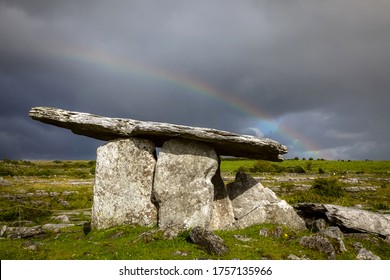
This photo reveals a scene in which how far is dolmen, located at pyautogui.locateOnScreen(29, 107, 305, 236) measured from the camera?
65.1 ft

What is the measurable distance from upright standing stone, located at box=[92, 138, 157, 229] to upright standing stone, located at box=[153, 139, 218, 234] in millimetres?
785

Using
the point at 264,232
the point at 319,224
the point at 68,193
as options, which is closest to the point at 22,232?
the point at 264,232

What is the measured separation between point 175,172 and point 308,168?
77.2 metres

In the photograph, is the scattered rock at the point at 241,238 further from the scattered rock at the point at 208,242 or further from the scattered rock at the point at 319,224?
the scattered rock at the point at 319,224

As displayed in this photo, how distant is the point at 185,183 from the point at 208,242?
5415 mm

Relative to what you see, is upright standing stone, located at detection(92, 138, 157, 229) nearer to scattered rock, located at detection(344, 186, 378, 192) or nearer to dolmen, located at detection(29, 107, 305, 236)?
dolmen, located at detection(29, 107, 305, 236)

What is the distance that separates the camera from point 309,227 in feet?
71.8

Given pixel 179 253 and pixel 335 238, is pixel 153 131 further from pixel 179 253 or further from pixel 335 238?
pixel 335 238

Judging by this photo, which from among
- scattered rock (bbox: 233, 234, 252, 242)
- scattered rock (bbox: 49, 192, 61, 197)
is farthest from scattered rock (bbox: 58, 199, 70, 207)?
scattered rock (bbox: 233, 234, 252, 242)

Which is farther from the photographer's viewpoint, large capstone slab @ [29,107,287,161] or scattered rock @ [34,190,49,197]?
scattered rock @ [34,190,49,197]

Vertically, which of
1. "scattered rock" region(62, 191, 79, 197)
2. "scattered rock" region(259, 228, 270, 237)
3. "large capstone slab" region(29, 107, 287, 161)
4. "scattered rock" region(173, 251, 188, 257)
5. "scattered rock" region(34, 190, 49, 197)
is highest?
"large capstone slab" region(29, 107, 287, 161)

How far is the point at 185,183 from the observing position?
20.1m

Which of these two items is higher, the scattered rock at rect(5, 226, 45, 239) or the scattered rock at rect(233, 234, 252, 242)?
the scattered rock at rect(233, 234, 252, 242)
